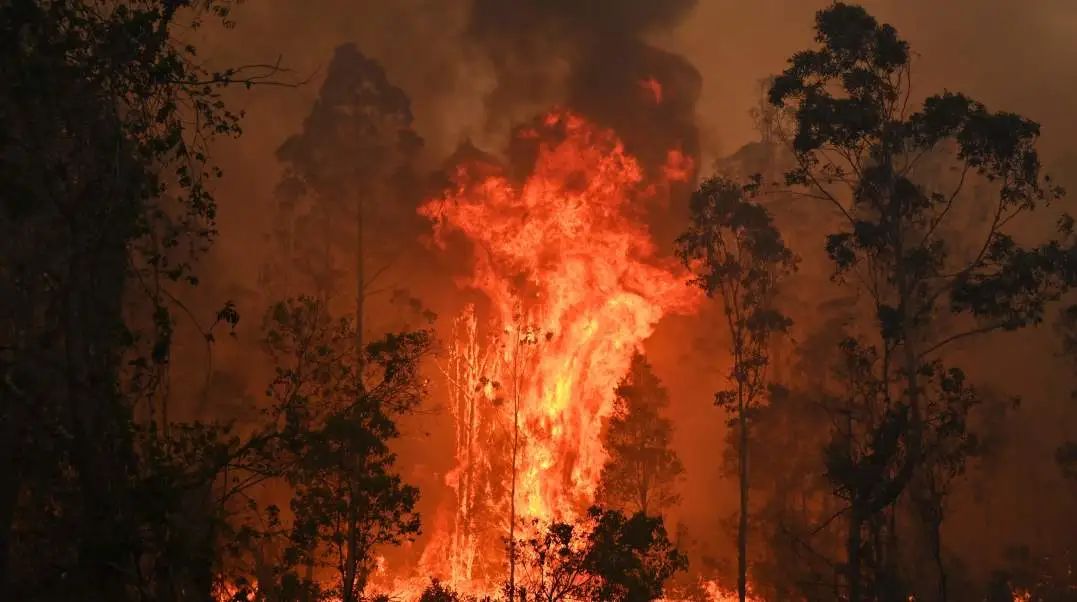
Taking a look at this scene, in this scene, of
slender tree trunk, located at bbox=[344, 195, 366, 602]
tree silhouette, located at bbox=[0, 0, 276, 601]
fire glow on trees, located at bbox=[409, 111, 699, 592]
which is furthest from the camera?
fire glow on trees, located at bbox=[409, 111, 699, 592]

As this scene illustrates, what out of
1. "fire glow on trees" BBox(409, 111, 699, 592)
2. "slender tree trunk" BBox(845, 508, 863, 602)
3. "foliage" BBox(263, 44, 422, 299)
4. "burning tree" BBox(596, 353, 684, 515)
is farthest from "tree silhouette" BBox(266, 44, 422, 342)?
"slender tree trunk" BBox(845, 508, 863, 602)

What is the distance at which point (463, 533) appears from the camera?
1768 inches

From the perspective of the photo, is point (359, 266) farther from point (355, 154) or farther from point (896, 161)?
point (896, 161)

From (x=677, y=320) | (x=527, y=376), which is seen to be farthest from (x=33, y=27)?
(x=677, y=320)

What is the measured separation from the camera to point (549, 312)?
43.8 m

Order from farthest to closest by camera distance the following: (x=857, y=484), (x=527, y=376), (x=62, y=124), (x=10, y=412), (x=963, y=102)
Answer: (x=527, y=376)
(x=963, y=102)
(x=857, y=484)
(x=62, y=124)
(x=10, y=412)

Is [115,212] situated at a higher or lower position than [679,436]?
lower

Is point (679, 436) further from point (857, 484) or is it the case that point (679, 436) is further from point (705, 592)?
point (857, 484)

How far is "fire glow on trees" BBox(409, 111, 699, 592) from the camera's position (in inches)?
1689

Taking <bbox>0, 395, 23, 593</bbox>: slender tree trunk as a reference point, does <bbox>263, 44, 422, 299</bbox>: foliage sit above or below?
above

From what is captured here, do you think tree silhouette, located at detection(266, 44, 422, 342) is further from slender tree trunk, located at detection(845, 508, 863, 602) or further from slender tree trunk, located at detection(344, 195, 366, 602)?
slender tree trunk, located at detection(845, 508, 863, 602)

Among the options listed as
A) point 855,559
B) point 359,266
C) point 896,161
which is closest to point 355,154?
point 359,266

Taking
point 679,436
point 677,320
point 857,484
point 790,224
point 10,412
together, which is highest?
point 790,224

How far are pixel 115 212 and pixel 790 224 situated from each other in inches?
2282
